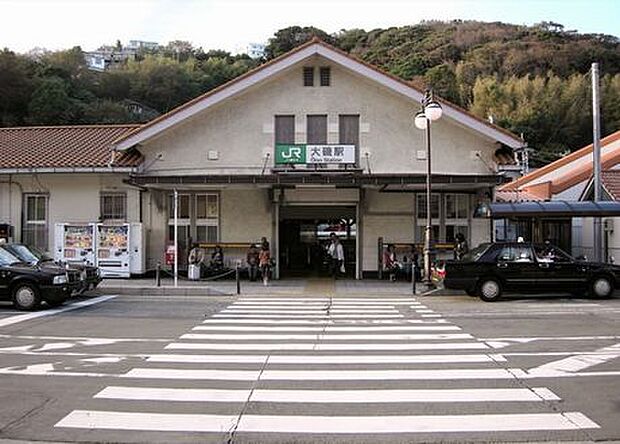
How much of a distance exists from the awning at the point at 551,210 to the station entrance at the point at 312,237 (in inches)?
231

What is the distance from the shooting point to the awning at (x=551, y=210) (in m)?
21.3

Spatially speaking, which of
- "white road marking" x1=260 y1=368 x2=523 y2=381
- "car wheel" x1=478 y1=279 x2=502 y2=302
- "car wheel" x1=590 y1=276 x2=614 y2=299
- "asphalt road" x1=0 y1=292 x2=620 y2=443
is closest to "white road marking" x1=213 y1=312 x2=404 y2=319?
"asphalt road" x1=0 y1=292 x2=620 y2=443

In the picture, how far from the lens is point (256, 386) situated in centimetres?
856

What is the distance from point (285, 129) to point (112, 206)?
712 cm

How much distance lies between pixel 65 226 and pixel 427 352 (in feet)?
54.8

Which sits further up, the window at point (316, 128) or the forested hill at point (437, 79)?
the forested hill at point (437, 79)

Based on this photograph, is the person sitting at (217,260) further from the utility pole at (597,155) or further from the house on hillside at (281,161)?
the utility pole at (597,155)

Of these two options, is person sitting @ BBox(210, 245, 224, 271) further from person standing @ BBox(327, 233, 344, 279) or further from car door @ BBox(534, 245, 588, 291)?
car door @ BBox(534, 245, 588, 291)

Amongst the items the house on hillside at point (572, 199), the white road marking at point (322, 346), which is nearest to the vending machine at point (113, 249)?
the white road marking at point (322, 346)

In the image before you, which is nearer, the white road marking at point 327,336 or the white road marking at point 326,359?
the white road marking at point 326,359

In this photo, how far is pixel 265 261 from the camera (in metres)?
22.5

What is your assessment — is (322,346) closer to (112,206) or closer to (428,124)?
(428,124)

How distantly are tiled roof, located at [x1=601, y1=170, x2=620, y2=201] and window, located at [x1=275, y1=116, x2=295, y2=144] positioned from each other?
12797 mm

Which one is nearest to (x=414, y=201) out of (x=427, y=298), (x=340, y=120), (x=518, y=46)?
(x=340, y=120)
